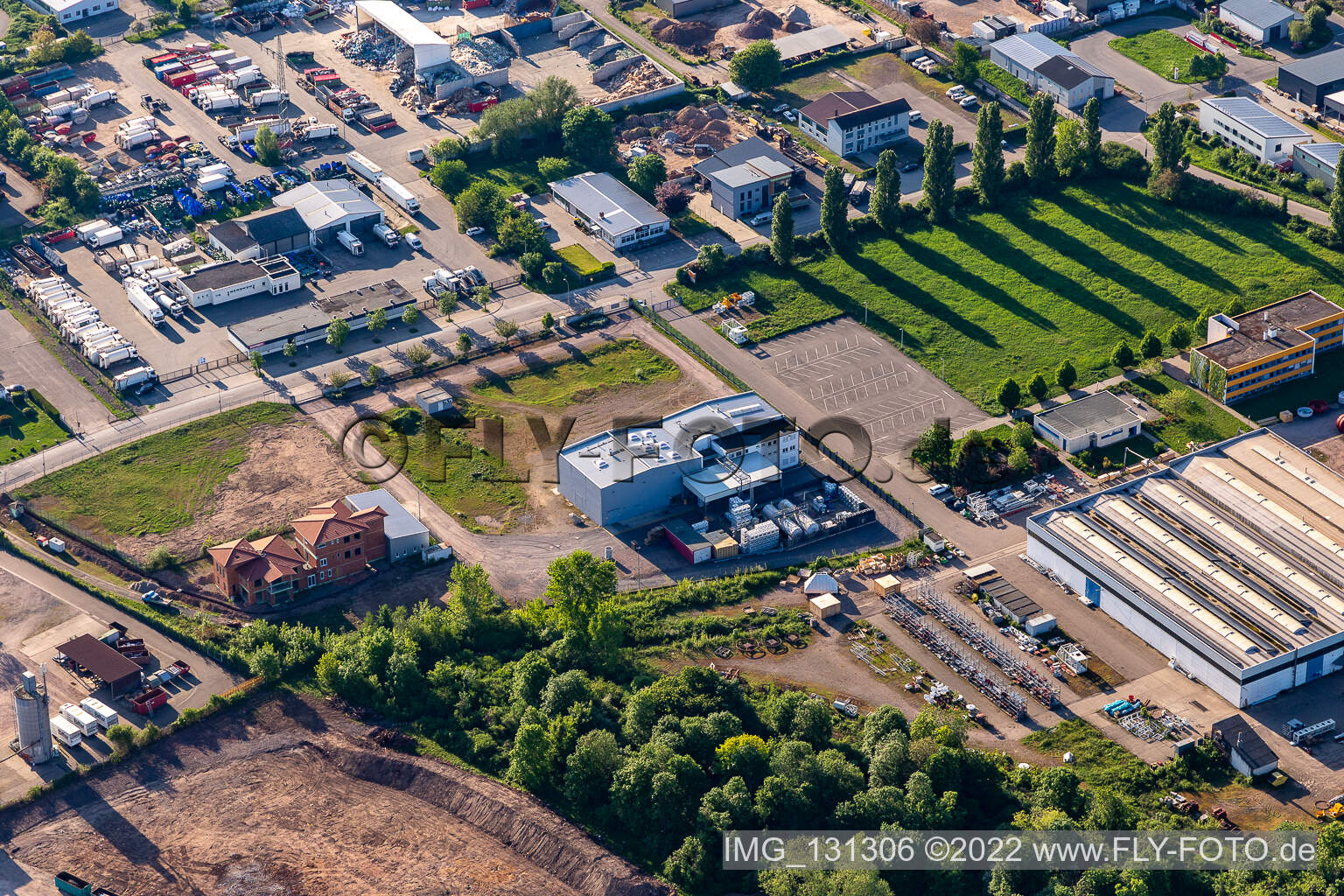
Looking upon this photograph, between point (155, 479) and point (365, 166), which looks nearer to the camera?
point (155, 479)

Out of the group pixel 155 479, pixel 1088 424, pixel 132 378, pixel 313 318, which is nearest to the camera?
pixel 155 479

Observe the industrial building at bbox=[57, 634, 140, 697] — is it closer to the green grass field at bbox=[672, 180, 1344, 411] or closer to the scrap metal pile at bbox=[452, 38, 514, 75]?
the green grass field at bbox=[672, 180, 1344, 411]

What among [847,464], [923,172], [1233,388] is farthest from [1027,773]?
[923,172]

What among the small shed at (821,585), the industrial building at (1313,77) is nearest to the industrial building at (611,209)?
the small shed at (821,585)

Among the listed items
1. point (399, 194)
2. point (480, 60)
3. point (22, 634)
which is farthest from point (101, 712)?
point (480, 60)

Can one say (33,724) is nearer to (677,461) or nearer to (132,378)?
(132,378)

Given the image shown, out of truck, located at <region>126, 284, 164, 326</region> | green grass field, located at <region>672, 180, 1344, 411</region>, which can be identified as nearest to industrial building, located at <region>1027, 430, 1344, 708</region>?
green grass field, located at <region>672, 180, 1344, 411</region>
